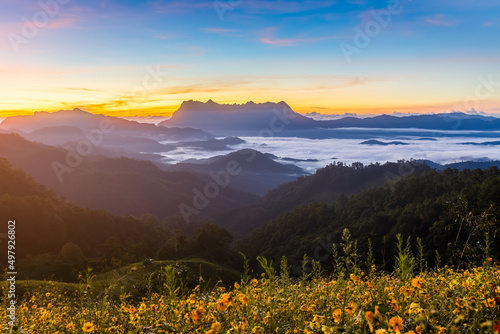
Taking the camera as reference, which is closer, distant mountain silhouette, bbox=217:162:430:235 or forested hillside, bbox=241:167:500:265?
forested hillside, bbox=241:167:500:265

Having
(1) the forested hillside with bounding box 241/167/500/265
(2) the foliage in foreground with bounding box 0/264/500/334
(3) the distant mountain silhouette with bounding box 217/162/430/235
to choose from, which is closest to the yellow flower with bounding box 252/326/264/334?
(2) the foliage in foreground with bounding box 0/264/500/334

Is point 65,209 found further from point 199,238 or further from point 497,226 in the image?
point 497,226

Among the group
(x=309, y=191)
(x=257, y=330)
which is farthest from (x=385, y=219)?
(x=309, y=191)

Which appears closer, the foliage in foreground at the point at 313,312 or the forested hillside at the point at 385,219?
the foliage in foreground at the point at 313,312

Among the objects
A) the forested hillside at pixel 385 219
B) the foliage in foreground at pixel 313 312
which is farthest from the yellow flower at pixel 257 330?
the forested hillside at pixel 385 219

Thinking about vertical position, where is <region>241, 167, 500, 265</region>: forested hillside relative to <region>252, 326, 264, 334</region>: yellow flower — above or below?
below

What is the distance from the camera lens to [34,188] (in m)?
85.2

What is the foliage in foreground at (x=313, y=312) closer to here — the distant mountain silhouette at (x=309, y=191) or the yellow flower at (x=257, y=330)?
the yellow flower at (x=257, y=330)

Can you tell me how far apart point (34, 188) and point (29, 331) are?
3757 inches

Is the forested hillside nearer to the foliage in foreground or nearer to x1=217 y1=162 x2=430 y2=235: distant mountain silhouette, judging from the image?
the foliage in foreground

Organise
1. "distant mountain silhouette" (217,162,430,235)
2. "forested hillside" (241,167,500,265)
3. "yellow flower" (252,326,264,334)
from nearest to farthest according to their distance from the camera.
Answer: "yellow flower" (252,326,264,334) → "forested hillside" (241,167,500,265) → "distant mountain silhouette" (217,162,430,235)

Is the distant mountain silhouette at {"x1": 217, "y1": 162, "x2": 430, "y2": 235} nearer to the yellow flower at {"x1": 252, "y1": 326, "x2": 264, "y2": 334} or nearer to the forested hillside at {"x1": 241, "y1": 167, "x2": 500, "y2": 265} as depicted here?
the forested hillside at {"x1": 241, "y1": 167, "x2": 500, "y2": 265}

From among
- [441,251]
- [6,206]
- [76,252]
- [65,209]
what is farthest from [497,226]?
[65,209]

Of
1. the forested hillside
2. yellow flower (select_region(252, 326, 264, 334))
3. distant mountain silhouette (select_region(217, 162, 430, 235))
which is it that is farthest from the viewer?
distant mountain silhouette (select_region(217, 162, 430, 235))
